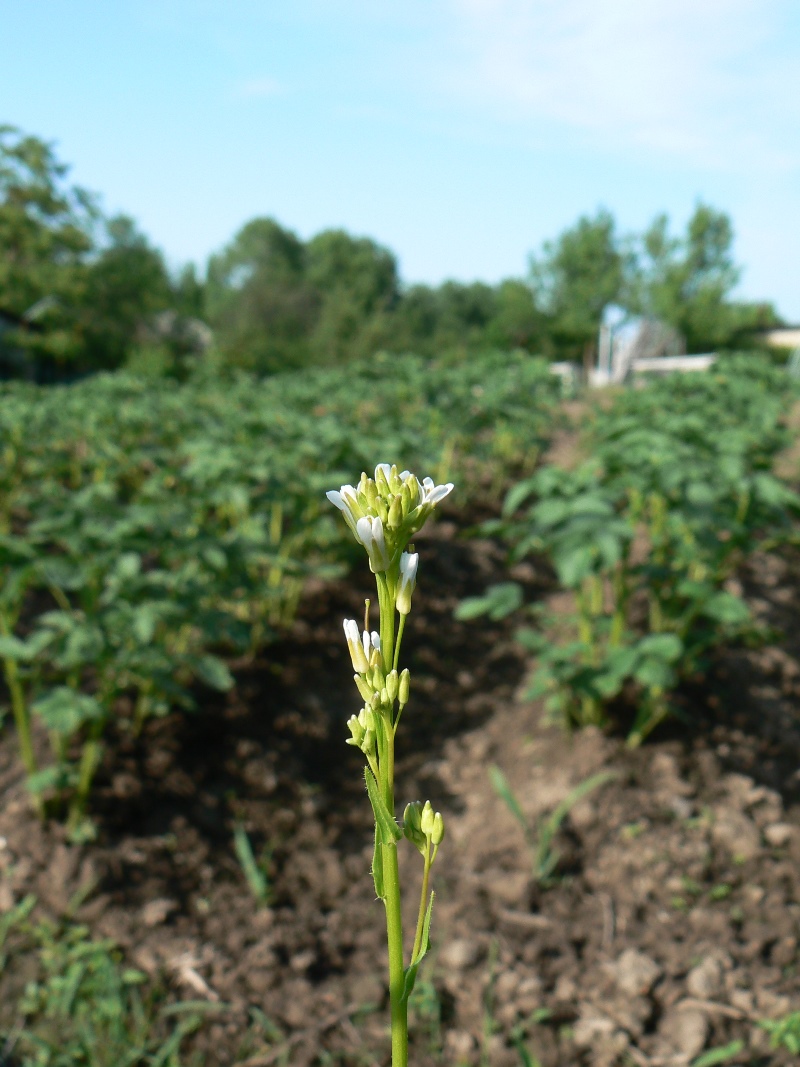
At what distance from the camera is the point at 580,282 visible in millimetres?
51938

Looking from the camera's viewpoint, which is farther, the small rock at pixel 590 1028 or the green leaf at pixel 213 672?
the green leaf at pixel 213 672

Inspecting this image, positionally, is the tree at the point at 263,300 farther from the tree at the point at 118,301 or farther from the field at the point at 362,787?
the field at the point at 362,787

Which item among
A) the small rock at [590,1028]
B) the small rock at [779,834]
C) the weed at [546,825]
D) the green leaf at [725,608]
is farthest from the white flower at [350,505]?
the small rock at [779,834]

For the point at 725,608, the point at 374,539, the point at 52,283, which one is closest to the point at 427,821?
the point at 374,539

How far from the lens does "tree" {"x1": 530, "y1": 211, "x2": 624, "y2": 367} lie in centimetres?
5103

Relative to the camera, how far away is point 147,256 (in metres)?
41.1

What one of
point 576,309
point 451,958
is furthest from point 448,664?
point 576,309

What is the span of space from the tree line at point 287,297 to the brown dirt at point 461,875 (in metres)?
17.7

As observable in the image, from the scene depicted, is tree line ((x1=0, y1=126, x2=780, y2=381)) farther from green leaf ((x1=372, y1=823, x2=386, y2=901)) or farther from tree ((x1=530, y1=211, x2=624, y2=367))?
green leaf ((x1=372, y1=823, x2=386, y2=901))

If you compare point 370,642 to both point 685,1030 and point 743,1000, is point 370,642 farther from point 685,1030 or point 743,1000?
point 743,1000

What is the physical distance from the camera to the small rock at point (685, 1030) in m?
2.39

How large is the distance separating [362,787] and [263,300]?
2221 inches

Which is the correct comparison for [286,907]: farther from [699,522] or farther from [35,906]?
[699,522]

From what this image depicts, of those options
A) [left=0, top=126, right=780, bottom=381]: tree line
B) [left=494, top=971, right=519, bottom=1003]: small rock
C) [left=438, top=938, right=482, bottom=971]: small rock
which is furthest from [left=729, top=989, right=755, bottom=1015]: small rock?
[left=0, top=126, right=780, bottom=381]: tree line
